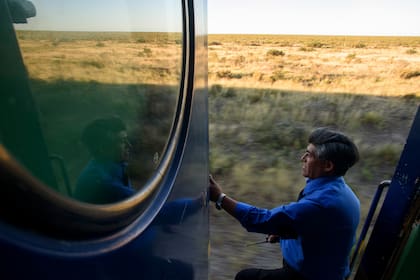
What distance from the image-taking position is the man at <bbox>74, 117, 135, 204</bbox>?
595 millimetres

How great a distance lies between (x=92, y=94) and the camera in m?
0.62

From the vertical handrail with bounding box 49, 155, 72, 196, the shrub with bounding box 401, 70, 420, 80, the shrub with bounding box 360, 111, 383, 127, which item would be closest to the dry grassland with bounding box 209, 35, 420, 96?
the shrub with bounding box 401, 70, 420, 80

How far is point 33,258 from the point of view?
1.48 ft

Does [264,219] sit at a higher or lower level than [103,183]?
lower

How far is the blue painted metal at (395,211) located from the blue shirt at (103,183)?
129cm

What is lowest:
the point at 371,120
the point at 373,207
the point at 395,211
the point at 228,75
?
the point at 228,75

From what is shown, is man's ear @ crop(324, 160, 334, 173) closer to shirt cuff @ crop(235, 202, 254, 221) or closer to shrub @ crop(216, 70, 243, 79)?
shirt cuff @ crop(235, 202, 254, 221)

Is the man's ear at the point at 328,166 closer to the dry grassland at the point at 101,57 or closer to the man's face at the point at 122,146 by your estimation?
the dry grassland at the point at 101,57

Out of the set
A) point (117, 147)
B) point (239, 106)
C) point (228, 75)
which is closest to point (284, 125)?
point (239, 106)

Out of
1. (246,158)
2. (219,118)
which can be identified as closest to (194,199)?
(246,158)

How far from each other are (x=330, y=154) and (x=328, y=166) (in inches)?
2.2

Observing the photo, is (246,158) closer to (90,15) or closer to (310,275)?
(310,275)

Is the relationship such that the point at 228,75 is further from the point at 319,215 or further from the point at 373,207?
the point at 319,215

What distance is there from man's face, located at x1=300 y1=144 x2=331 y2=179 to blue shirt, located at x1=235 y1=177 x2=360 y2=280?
29 millimetres
